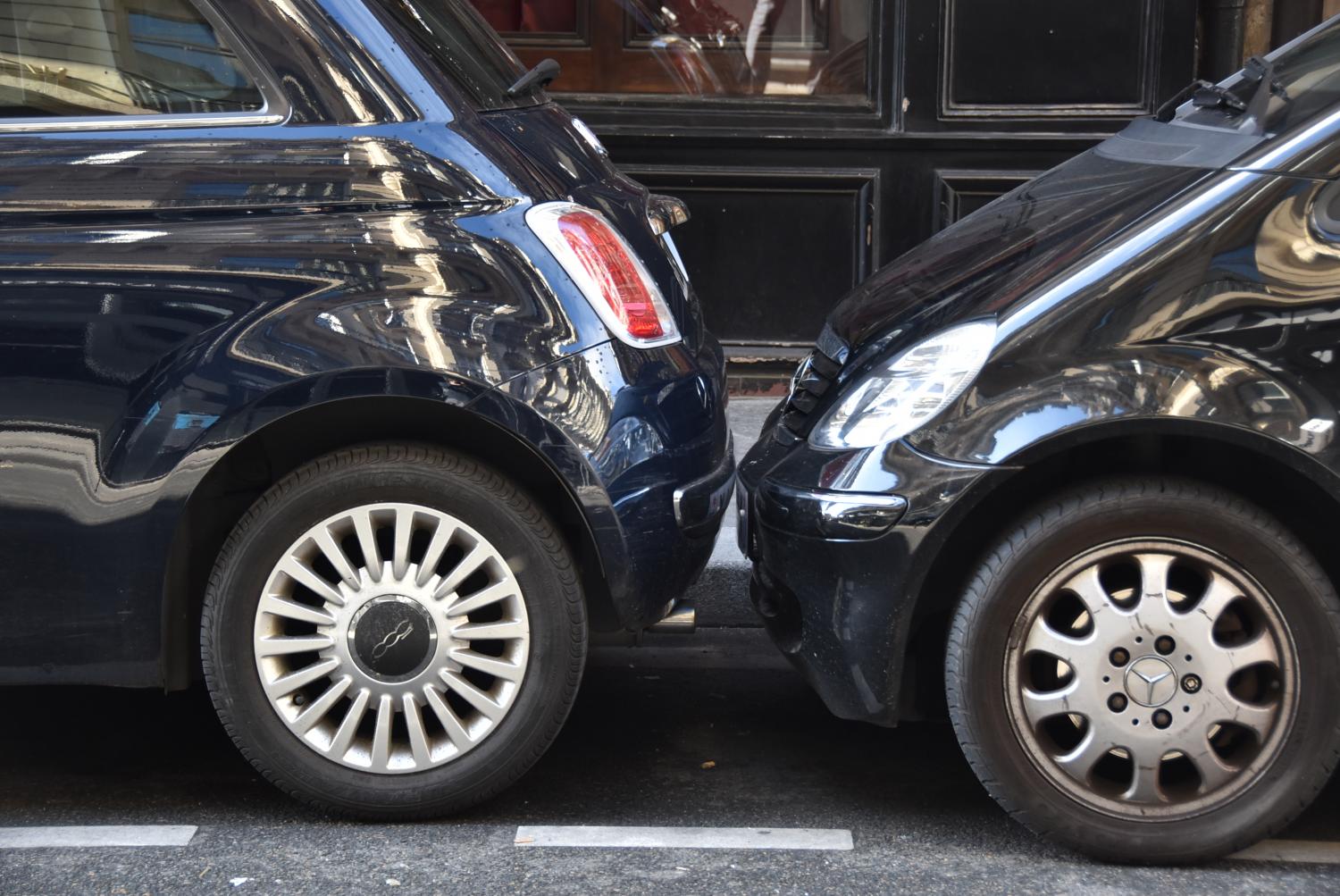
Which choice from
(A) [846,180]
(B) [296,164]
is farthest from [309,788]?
(A) [846,180]

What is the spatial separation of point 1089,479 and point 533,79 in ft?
5.41

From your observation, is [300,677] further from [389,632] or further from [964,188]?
[964,188]

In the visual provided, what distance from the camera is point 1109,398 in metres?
3.10

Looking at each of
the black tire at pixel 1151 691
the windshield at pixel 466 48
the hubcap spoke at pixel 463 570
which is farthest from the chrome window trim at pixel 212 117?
the black tire at pixel 1151 691

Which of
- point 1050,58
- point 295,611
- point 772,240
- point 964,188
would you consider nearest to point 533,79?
point 295,611

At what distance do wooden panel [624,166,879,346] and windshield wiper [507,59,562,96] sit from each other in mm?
2935

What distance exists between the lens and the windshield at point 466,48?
3.53 m

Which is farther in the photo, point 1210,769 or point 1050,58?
point 1050,58

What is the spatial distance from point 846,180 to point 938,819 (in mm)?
4119

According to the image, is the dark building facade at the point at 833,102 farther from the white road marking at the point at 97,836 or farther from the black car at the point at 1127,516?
the white road marking at the point at 97,836

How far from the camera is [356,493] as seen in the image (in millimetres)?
3363

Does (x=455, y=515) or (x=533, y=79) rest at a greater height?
(x=533, y=79)

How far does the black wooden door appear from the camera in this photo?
7027mm

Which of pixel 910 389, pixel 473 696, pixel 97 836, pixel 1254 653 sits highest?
pixel 910 389
